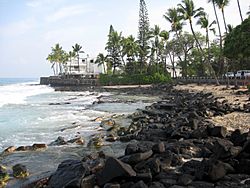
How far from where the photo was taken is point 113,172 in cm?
674

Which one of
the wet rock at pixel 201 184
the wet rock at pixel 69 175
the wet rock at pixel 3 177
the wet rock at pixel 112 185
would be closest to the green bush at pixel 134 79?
the wet rock at pixel 3 177

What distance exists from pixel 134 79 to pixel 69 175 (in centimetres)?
5616

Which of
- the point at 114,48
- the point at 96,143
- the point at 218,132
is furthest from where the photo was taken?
the point at 114,48

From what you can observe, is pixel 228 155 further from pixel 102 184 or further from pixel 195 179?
pixel 102 184

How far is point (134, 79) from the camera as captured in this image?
63375mm

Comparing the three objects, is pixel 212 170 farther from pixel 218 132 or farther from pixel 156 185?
pixel 218 132

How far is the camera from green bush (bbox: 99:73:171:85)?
60919 mm

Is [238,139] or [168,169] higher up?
[238,139]

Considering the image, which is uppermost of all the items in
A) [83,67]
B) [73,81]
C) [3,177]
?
[83,67]

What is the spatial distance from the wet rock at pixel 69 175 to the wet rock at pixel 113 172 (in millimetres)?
508

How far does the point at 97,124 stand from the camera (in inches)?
739

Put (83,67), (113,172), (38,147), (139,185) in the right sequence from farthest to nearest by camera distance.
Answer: (83,67) → (38,147) → (113,172) → (139,185)

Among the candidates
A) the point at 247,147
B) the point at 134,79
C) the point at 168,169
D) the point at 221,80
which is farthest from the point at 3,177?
the point at 134,79

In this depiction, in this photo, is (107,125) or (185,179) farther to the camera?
(107,125)
